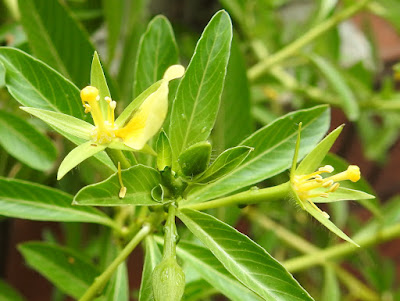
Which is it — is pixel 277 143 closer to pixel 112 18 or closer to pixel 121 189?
pixel 121 189

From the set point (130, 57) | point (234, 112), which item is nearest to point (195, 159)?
point (234, 112)

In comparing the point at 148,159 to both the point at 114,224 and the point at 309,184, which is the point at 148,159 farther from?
A: the point at 309,184

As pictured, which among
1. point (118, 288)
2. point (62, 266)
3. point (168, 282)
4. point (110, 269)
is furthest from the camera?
point (62, 266)

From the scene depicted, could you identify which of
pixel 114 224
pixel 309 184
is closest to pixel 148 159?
pixel 114 224

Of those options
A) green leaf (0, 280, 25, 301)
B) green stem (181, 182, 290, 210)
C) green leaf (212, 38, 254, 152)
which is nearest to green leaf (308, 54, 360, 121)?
green leaf (212, 38, 254, 152)

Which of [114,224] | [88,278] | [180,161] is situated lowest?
[88,278]

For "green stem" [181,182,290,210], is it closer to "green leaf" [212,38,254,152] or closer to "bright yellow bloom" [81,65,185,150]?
"bright yellow bloom" [81,65,185,150]

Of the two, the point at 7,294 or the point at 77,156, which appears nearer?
the point at 77,156
